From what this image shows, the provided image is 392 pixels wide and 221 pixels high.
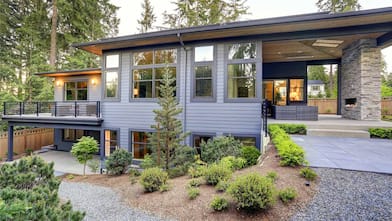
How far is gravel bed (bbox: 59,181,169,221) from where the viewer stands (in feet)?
13.4

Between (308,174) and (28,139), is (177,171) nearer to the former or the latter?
(308,174)

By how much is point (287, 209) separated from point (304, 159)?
184 cm

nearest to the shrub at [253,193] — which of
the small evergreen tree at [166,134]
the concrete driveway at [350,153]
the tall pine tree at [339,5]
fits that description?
the concrete driveway at [350,153]

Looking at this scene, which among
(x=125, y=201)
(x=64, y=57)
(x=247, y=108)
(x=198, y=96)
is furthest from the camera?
(x=64, y=57)

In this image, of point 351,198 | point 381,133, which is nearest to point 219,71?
point 351,198

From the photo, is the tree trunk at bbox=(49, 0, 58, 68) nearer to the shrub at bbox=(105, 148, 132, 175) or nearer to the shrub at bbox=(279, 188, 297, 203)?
the shrub at bbox=(105, 148, 132, 175)

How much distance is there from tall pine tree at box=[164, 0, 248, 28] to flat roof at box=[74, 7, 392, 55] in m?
10.2

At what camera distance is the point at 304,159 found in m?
4.84

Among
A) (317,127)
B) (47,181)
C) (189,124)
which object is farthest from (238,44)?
(47,181)

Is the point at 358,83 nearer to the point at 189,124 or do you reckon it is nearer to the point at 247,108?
the point at 247,108

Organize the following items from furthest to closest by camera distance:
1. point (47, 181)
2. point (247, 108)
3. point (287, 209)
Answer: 1. point (247, 108)
2. point (47, 181)
3. point (287, 209)

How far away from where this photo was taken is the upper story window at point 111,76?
31.6 ft

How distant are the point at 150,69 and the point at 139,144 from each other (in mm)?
3432

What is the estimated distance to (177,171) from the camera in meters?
6.47
